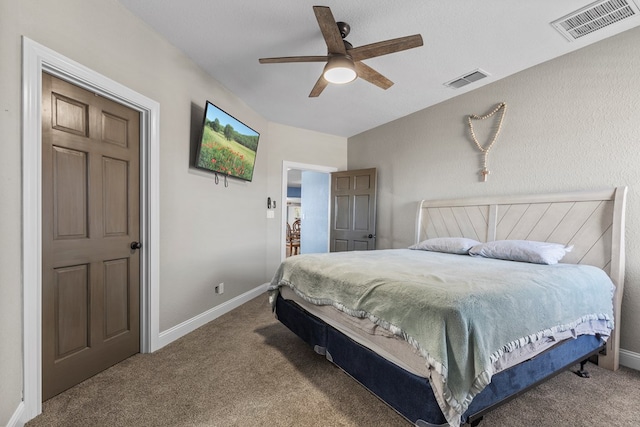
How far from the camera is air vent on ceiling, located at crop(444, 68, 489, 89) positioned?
296 cm

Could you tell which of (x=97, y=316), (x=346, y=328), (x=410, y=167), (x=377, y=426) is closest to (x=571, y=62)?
(x=410, y=167)

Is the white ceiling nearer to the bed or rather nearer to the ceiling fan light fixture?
the ceiling fan light fixture

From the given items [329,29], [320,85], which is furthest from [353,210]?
[329,29]

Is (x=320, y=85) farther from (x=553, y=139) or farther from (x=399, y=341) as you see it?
(x=553, y=139)

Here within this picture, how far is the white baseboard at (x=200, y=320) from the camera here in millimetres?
2568

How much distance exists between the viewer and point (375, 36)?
2387 millimetres

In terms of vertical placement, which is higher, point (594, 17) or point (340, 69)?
point (594, 17)

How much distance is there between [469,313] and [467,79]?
9.24 ft

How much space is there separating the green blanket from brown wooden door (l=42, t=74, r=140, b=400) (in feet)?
4.73

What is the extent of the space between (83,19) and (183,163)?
1238mm

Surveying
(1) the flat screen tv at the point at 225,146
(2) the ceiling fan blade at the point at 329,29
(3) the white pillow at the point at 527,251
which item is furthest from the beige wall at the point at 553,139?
(1) the flat screen tv at the point at 225,146

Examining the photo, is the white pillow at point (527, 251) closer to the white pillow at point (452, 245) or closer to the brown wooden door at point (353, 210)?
the white pillow at point (452, 245)

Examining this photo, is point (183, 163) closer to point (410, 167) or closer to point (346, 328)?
point (346, 328)

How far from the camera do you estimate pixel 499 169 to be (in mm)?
3152
